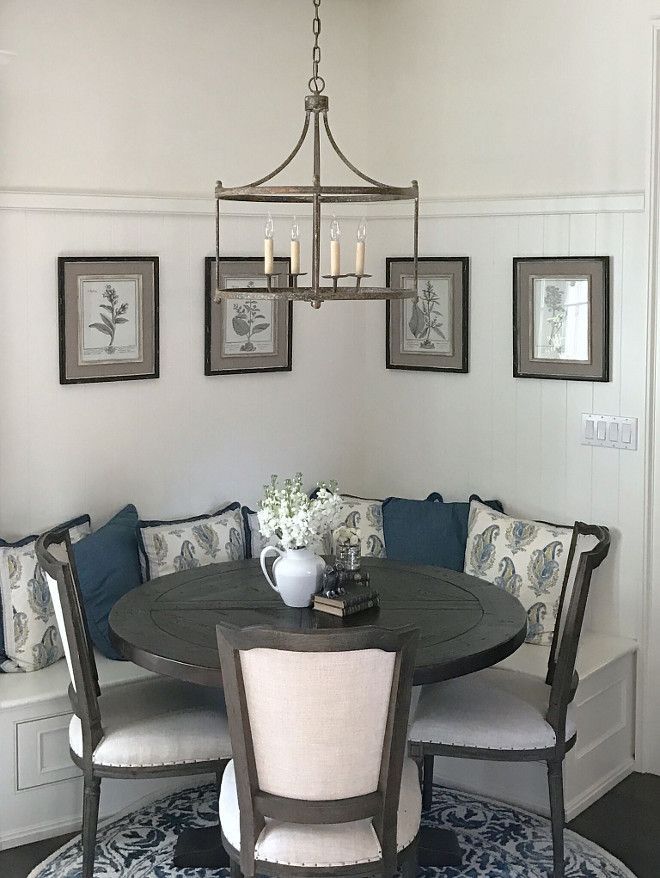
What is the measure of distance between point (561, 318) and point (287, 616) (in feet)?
5.63

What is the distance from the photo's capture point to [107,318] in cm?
420

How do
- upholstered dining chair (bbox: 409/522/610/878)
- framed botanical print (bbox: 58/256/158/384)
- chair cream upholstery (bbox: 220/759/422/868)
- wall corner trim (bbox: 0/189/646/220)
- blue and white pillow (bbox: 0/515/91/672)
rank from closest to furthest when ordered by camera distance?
chair cream upholstery (bbox: 220/759/422/868)
upholstered dining chair (bbox: 409/522/610/878)
blue and white pillow (bbox: 0/515/91/672)
wall corner trim (bbox: 0/189/646/220)
framed botanical print (bbox: 58/256/158/384)

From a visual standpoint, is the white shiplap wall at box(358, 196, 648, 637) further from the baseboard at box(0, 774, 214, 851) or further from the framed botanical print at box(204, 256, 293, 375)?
the baseboard at box(0, 774, 214, 851)

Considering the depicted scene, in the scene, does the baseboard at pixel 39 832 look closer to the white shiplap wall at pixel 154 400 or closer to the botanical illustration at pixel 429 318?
the white shiplap wall at pixel 154 400

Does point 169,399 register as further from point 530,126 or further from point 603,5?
point 603,5

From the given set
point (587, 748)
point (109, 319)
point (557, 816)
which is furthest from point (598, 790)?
point (109, 319)

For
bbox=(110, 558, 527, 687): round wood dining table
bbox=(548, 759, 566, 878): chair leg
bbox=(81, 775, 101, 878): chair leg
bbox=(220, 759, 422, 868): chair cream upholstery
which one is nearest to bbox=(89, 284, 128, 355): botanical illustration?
bbox=(110, 558, 527, 687): round wood dining table

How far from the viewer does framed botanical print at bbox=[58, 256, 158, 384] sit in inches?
161

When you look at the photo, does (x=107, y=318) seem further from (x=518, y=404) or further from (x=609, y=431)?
(x=609, y=431)

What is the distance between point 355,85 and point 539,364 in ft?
4.86

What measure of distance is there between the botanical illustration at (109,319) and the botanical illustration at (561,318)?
5.02ft

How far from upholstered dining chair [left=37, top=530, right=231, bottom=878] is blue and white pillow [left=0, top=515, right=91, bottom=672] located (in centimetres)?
47

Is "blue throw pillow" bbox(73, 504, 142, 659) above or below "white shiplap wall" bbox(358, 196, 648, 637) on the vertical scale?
below

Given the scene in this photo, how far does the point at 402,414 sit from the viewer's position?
4957mm
